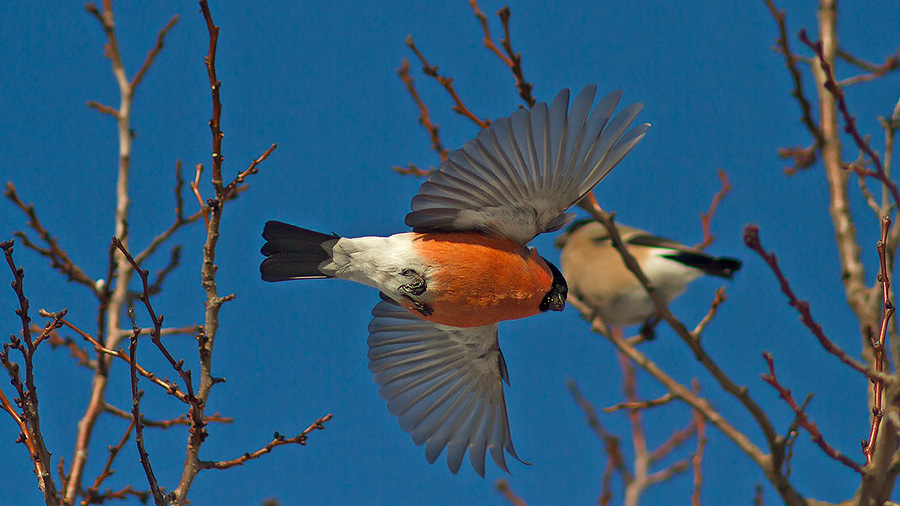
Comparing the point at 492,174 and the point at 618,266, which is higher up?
the point at 618,266

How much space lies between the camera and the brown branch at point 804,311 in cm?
191

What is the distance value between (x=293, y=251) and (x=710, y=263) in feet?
8.05

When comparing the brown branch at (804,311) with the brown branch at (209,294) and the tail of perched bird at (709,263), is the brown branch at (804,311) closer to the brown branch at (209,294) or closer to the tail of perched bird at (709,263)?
the brown branch at (209,294)

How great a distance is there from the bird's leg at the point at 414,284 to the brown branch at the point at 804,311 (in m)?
1.40

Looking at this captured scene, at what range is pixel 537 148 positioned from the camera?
9.54ft

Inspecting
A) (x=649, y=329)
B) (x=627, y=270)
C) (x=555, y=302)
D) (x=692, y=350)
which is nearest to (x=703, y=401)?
(x=692, y=350)

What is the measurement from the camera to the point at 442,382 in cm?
396

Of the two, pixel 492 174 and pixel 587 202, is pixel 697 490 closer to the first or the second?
pixel 587 202

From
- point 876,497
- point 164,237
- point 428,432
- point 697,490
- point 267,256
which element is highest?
point 164,237

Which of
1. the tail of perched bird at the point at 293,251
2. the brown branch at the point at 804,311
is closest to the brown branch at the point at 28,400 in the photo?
the tail of perched bird at the point at 293,251

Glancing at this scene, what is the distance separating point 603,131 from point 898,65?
94.0 inches

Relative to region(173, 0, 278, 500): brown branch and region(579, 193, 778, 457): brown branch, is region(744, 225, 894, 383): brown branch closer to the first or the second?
region(579, 193, 778, 457): brown branch

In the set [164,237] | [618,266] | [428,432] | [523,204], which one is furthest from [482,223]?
[618,266]

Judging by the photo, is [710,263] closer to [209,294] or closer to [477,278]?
[477,278]
